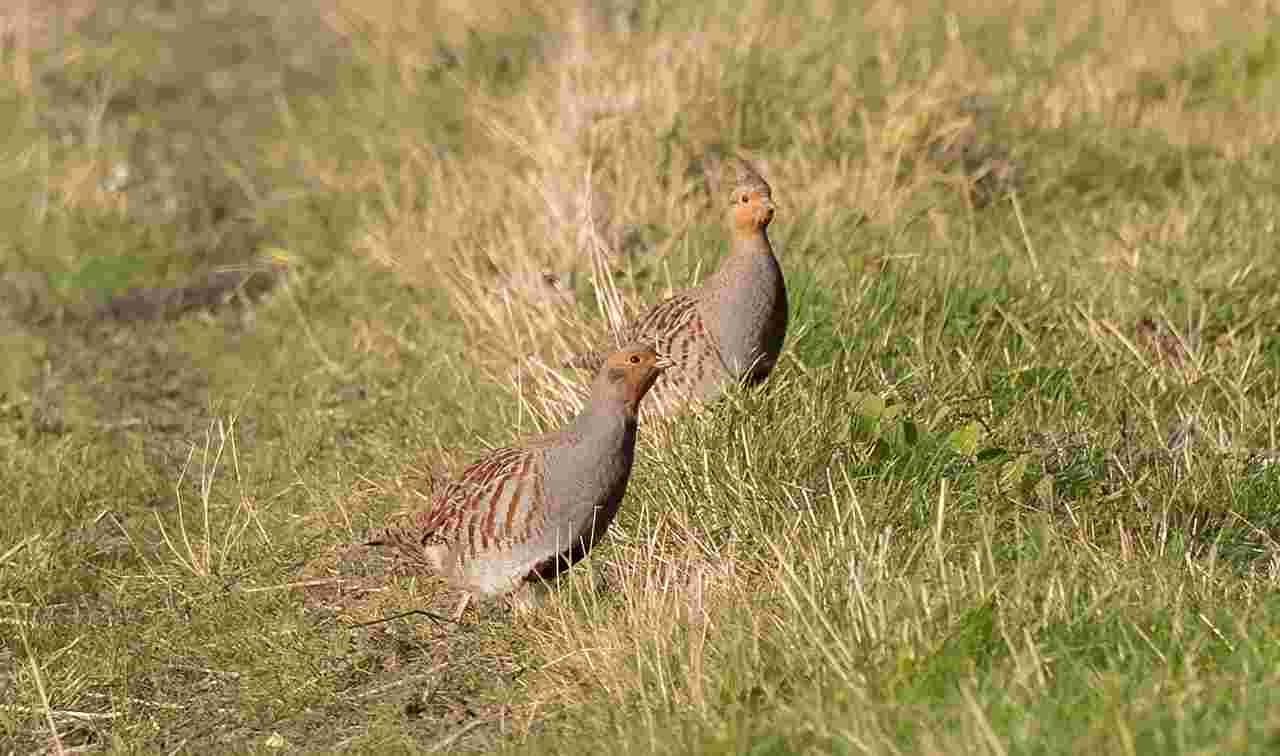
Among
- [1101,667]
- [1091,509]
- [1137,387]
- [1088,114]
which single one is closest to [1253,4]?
[1088,114]

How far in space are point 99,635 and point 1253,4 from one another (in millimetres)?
7011

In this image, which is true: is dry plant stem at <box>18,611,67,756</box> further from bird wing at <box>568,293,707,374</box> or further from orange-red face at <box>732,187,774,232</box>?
orange-red face at <box>732,187,774,232</box>

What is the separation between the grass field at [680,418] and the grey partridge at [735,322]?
19 centimetres

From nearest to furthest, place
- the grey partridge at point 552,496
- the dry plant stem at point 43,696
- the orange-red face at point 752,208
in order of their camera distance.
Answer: the dry plant stem at point 43,696, the grey partridge at point 552,496, the orange-red face at point 752,208

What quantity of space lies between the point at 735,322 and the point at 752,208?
34 centimetres

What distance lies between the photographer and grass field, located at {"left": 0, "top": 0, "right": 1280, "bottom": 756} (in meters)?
4.36

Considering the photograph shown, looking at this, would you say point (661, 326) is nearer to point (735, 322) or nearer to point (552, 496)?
point (735, 322)

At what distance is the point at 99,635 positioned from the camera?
5465 mm

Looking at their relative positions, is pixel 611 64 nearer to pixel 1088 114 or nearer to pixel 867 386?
pixel 1088 114

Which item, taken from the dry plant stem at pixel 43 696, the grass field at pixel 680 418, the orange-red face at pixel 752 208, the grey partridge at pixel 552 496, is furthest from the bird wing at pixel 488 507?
the orange-red face at pixel 752 208

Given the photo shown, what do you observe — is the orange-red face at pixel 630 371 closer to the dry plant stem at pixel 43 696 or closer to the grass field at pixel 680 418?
the grass field at pixel 680 418

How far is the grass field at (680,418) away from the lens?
4.36m

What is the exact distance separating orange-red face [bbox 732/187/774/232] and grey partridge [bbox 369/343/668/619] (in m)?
0.96

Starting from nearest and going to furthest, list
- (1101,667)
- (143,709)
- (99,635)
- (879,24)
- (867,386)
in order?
(1101,667), (143,709), (99,635), (867,386), (879,24)
